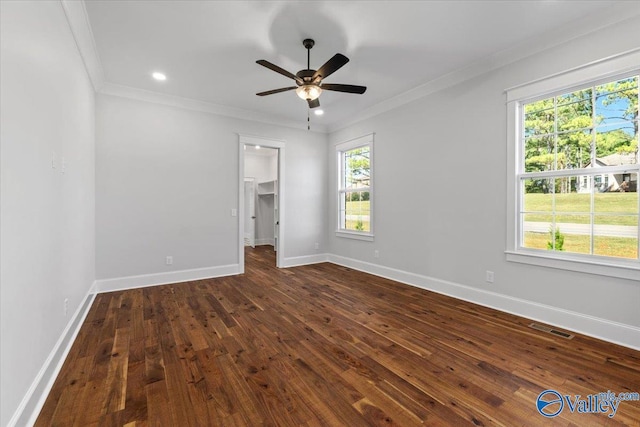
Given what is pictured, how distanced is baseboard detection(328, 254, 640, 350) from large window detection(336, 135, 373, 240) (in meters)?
1.18

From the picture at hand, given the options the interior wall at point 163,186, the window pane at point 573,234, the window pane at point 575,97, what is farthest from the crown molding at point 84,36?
the window pane at point 573,234

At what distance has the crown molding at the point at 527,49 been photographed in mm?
2402

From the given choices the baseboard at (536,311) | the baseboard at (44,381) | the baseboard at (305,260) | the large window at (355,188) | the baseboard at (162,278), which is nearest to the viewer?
the baseboard at (44,381)

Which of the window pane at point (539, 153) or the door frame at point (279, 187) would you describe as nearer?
the window pane at point (539, 153)

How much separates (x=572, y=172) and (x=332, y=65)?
2.60 metres

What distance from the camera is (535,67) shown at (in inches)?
116

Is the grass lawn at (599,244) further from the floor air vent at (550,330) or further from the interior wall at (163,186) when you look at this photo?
the interior wall at (163,186)

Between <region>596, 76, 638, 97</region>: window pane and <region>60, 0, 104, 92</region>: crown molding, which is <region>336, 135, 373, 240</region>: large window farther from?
<region>60, 0, 104, 92</region>: crown molding

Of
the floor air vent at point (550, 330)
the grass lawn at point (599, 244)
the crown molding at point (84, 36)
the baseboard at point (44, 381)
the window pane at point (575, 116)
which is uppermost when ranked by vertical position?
the crown molding at point (84, 36)

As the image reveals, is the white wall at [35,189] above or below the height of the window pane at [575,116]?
below

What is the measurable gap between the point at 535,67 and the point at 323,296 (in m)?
3.60

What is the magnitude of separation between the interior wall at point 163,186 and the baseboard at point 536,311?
3256mm

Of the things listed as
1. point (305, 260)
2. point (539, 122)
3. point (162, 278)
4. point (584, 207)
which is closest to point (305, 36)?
point (539, 122)

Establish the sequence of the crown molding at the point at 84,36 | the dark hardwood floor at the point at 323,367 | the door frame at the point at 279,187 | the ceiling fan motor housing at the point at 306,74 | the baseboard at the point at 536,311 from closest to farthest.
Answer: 1. the dark hardwood floor at the point at 323,367
2. the crown molding at the point at 84,36
3. the baseboard at the point at 536,311
4. the ceiling fan motor housing at the point at 306,74
5. the door frame at the point at 279,187
